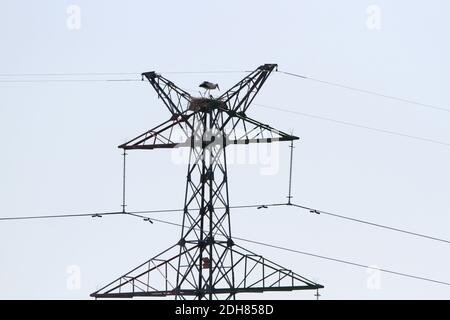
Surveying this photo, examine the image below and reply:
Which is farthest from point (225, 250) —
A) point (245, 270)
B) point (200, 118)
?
point (200, 118)
